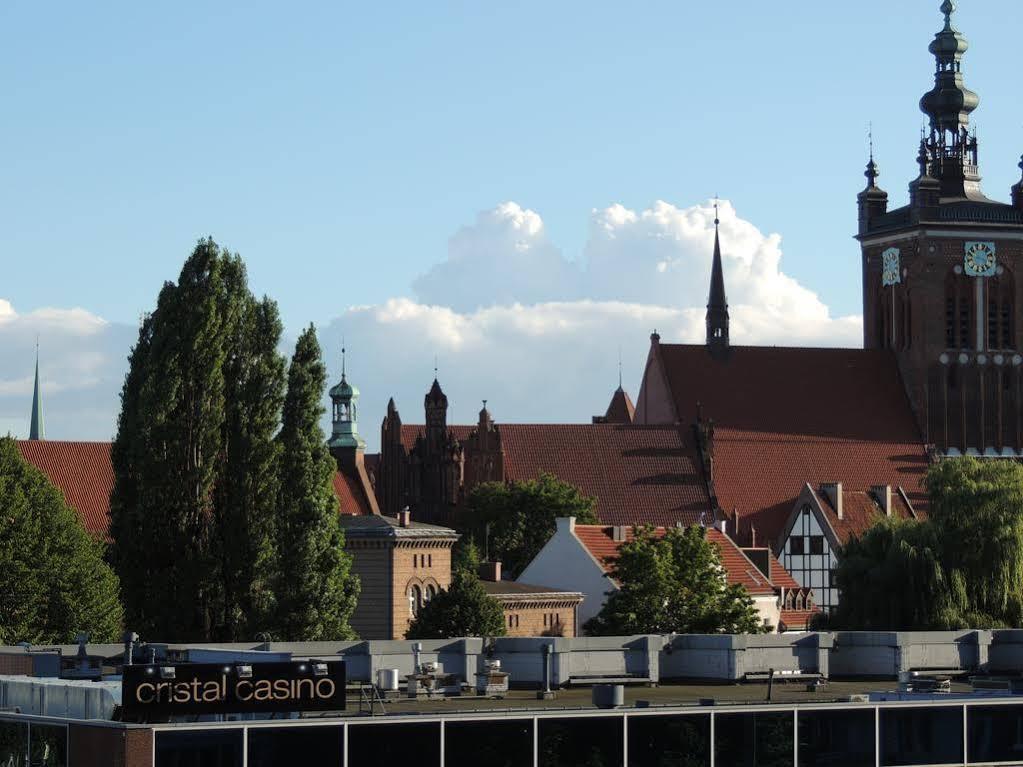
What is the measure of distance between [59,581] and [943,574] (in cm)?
3363

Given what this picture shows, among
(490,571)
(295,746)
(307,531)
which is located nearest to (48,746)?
(295,746)

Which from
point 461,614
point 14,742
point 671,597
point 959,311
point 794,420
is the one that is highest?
point 959,311

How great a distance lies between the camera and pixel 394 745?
3275 cm

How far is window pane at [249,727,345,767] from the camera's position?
104ft

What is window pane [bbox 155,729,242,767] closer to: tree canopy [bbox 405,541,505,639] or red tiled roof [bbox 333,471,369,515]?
tree canopy [bbox 405,541,505,639]

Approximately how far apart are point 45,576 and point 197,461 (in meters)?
9.11

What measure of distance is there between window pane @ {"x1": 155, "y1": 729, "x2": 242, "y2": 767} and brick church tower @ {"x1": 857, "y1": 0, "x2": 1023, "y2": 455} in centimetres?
12228

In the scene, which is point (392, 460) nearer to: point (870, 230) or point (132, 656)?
point (870, 230)

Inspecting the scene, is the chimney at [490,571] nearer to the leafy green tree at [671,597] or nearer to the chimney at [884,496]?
the leafy green tree at [671,597]

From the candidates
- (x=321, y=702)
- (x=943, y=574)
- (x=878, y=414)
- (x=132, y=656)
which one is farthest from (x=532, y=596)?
(x=321, y=702)

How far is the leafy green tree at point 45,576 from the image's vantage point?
73188 millimetres

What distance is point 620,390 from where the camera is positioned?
18525 centimetres

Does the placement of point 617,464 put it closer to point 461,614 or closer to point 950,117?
point 950,117

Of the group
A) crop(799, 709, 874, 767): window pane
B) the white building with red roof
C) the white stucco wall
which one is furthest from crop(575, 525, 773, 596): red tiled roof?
crop(799, 709, 874, 767): window pane
